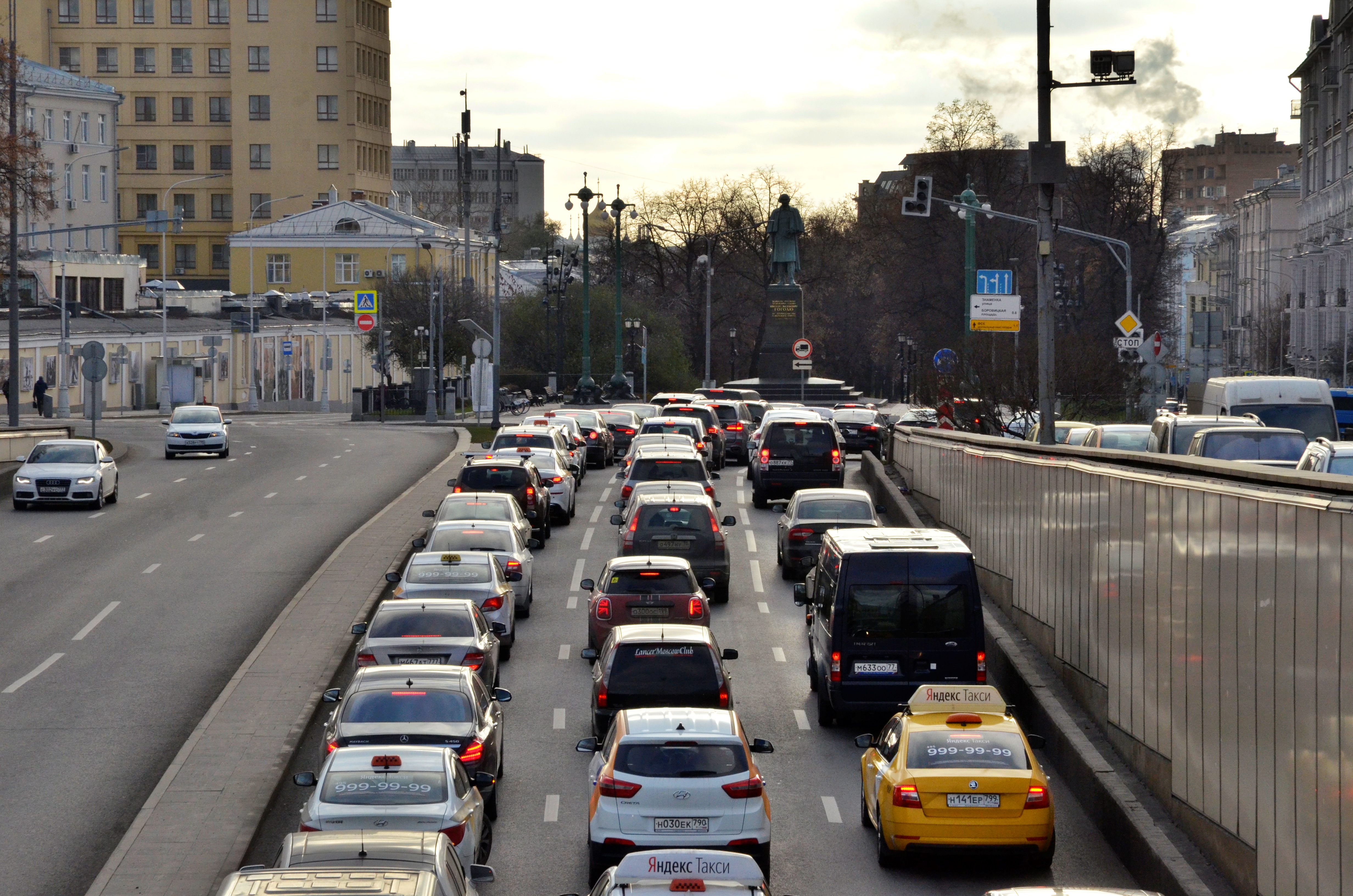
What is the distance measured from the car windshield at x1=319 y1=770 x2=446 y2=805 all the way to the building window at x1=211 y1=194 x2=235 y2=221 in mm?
116526

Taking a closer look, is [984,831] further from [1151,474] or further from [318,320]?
[318,320]

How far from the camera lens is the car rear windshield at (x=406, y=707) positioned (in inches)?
580

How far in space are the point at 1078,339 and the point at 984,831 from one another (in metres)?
35.3

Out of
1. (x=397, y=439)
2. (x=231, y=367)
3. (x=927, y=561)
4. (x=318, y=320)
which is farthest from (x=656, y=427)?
(x=318, y=320)

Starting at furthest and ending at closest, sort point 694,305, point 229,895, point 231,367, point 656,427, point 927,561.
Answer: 1. point 694,305
2. point 231,367
3. point 656,427
4. point 927,561
5. point 229,895

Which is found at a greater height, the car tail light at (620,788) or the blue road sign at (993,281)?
the blue road sign at (993,281)

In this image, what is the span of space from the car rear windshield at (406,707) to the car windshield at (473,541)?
970 centimetres

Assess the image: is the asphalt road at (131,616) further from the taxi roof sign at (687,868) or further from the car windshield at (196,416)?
the taxi roof sign at (687,868)

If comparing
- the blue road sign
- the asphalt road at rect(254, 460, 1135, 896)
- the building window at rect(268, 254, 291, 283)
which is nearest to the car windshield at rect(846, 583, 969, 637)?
the asphalt road at rect(254, 460, 1135, 896)

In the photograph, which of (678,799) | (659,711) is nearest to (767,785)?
(659,711)

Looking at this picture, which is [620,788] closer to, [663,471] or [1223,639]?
[1223,639]

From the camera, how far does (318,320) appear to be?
3814 inches

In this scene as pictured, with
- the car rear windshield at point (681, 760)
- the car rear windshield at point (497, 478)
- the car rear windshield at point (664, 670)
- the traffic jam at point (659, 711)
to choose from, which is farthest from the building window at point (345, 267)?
the car rear windshield at point (681, 760)

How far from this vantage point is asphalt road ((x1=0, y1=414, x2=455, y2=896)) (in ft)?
52.2
